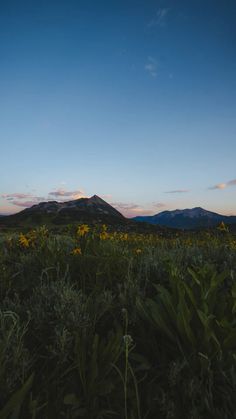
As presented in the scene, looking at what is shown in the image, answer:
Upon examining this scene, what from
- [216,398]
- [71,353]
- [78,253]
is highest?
[78,253]

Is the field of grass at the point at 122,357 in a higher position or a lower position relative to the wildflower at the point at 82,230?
lower

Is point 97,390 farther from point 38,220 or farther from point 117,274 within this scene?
point 38,220

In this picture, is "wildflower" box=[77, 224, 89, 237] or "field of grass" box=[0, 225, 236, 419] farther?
"wildflower" box=[77, 224, 89, 237]

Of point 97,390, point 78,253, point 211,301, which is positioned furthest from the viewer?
point 78,253

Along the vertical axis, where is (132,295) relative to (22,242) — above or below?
below

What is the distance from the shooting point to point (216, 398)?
1645 mm

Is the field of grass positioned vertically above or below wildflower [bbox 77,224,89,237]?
below

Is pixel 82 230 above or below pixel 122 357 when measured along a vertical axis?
above

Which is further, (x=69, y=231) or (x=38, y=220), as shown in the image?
(x=38, y=220)

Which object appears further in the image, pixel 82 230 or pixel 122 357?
pixel 82 230

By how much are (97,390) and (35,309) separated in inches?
36.3

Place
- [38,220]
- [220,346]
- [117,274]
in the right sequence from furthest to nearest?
[38,220], [117,274], [220,346]

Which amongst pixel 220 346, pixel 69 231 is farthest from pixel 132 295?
pixel 69 231

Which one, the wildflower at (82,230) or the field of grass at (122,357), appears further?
the wildflower at (82,230)
